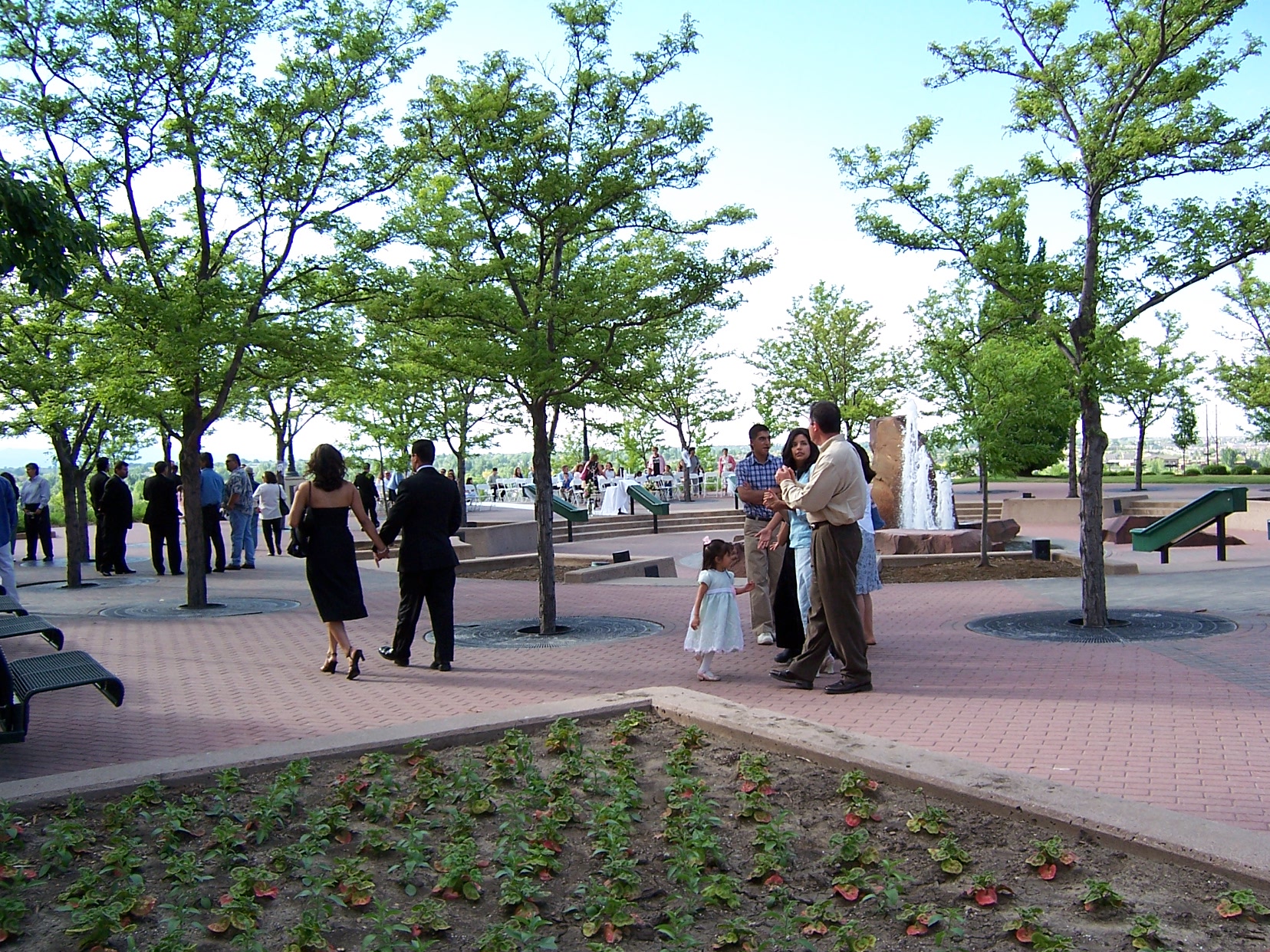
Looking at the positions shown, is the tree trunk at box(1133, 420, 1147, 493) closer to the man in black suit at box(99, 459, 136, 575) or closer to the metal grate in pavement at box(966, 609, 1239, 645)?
the metal grate in pavement at box(966, 609, 1239, 645)

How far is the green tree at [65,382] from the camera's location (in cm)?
1296

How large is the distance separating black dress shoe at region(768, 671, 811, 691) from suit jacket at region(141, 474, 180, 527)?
1260 cm

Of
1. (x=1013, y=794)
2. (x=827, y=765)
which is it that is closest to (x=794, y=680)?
(x=827, y=765)

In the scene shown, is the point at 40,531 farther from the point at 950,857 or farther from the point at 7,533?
the point at 950,857

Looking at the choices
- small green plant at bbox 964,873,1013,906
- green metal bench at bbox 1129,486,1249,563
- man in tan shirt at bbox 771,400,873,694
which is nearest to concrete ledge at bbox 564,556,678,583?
green metal bench at bbox 1129,486,1249,563

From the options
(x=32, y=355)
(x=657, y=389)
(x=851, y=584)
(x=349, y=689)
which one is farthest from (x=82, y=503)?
(x=851, y=584)

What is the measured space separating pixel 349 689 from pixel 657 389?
545cm

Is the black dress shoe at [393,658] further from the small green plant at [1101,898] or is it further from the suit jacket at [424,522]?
the small green plant at [1101,898]

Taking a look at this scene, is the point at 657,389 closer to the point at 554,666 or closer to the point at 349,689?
the point at 554,666

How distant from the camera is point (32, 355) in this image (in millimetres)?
15672

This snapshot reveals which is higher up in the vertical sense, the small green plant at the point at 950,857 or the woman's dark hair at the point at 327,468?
the woman's dark hair at the point at 327,468

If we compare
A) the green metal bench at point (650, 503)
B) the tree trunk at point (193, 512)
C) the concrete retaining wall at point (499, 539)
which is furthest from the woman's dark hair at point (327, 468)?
the green metal bench at point (650, 503)

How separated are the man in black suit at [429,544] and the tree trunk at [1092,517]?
5821mm

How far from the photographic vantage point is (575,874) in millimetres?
4148
